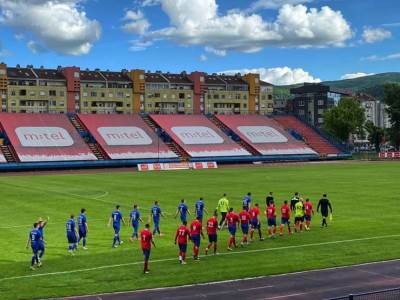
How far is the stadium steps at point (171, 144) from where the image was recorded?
93.2 meters

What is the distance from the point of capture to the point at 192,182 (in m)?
59.1

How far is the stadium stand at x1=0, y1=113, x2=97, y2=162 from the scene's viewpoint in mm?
85688

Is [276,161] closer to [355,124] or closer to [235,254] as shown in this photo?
[355,124]

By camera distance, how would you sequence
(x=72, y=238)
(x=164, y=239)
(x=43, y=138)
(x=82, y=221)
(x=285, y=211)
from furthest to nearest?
(x=43, y=138) → (x=285, y=211) → (x=164, y=239) → (x=82, y=221) → (x=72, y=238)

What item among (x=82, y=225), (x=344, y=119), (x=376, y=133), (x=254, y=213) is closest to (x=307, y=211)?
(x=254, y=213)

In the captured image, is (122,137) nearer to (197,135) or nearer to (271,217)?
(197,135)

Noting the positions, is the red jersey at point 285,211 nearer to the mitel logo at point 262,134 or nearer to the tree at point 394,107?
the mitel logo at point 262,134

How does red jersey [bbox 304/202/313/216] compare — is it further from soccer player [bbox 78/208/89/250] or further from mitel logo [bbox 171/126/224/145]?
→ mitel logo [bbox 171/126/224/145]

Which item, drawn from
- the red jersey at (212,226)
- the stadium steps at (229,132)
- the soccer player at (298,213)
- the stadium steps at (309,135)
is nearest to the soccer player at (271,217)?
the soccer player at (298,213)

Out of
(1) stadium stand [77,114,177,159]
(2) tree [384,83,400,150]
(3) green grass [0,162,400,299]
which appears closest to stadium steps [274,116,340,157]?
(2) tree [384,83,400,150]

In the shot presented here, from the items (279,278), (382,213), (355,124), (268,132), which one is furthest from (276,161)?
(279,278)

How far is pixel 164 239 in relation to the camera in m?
28.0

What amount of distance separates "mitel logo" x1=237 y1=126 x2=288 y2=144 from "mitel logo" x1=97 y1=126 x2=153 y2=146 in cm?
2009

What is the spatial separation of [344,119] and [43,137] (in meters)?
68.1
